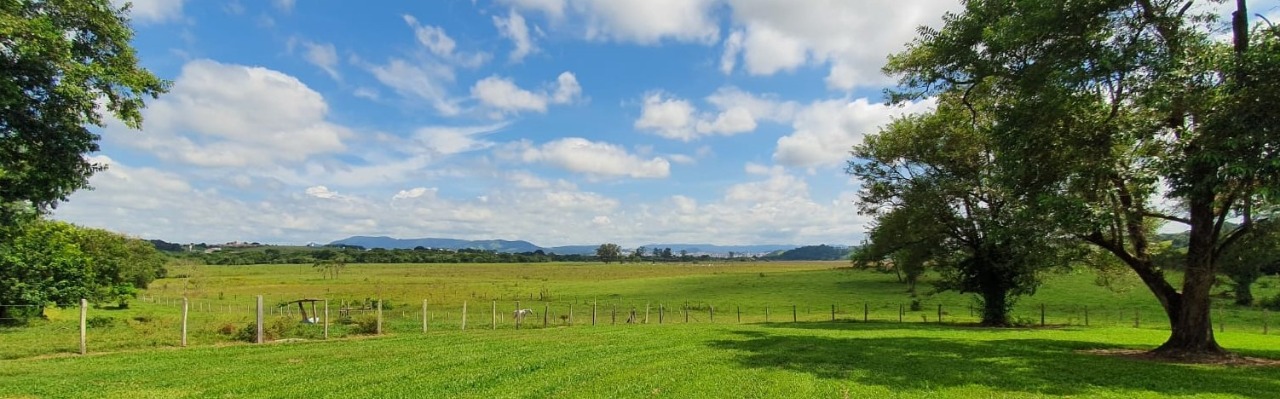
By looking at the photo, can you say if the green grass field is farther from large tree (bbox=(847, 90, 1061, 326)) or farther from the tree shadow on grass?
large tree (bbox=(847, 90, 1061, 326))

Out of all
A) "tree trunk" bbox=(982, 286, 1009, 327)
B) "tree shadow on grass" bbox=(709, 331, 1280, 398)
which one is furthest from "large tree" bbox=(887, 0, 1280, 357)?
"tree trunk" bbox=(982, 286, 1009, 327)

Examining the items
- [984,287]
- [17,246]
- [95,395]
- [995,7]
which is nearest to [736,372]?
[95,395]

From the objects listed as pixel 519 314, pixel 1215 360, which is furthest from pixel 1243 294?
pixel 519 314

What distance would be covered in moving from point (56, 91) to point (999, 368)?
23.4 metres

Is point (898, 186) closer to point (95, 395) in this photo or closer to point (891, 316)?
point (891, 316)

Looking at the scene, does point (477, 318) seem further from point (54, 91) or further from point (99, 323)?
point (54, 91)

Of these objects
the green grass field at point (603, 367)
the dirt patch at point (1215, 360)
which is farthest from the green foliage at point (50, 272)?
the dirt patch at point (1215, 360)

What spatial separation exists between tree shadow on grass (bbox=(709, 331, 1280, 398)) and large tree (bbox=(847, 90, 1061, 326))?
1192 centimetres

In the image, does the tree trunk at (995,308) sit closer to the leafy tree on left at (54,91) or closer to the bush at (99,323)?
the leafy tree on left at (54,91)

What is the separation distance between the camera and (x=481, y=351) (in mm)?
17812

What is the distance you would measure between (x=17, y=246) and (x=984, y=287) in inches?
1934

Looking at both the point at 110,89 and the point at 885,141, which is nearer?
the point at 110,89

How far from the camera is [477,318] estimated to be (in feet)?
136

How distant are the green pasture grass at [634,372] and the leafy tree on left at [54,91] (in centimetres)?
458
